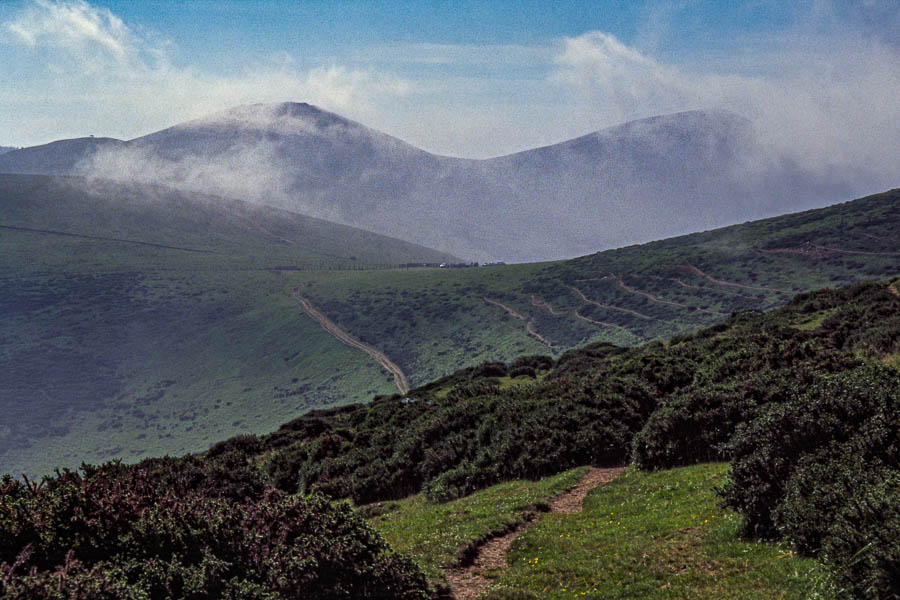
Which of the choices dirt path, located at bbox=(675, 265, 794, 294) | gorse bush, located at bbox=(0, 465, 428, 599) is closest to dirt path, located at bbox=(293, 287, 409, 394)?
dirt path, located at bbox=(675, 265, 794, 294)

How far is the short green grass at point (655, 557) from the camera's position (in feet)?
30.1

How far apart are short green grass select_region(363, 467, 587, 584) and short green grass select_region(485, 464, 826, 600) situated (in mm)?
1038

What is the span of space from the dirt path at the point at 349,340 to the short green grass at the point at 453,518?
3134 inches

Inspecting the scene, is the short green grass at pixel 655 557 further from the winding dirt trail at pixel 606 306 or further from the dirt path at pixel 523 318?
the dirt path at pixel 523 318

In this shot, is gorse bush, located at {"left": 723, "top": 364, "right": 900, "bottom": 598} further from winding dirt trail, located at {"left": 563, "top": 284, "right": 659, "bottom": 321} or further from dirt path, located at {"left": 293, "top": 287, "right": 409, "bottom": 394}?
dirt path, located at {"left": 293, "top": 287, "right": 409, "bottom": 394}

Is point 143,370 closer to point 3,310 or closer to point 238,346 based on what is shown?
point 238,346

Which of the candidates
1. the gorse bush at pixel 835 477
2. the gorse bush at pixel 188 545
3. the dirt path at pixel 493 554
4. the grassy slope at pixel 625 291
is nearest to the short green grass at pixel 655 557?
the dirt path at pixel 493 554

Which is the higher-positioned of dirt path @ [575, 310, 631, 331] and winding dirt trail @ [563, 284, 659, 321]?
winding dirt trail @ [563, 284, 659, 321]

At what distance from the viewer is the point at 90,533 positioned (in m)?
8.29

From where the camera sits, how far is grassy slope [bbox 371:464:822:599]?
9.44 metres

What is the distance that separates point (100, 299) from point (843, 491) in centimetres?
21363

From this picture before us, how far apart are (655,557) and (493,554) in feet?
12.4

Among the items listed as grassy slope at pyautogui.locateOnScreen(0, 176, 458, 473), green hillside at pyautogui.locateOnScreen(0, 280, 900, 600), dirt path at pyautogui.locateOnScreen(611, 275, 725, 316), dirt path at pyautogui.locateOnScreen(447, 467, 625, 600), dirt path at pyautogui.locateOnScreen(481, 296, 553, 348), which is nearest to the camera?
green hillside at pyautogui.locateOnScreen(0, 280, 900, 600)

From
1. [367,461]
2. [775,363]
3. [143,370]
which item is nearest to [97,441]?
[143,370]
